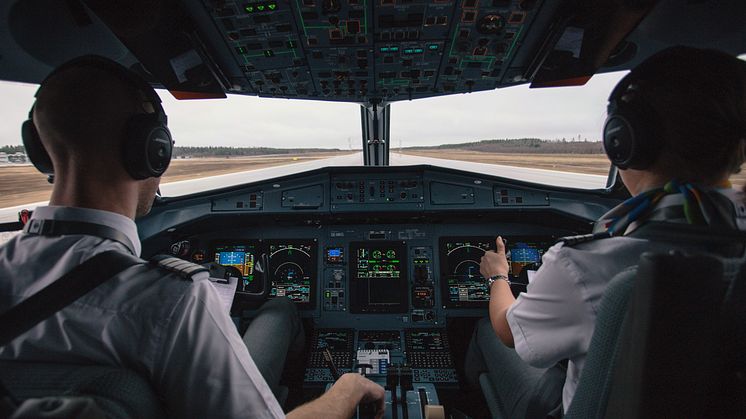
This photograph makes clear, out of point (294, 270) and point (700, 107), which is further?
point (294, 270)

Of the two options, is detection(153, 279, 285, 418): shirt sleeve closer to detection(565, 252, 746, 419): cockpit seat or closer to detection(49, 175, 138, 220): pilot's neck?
detection(49, 175, 138, 220): pilot's neck

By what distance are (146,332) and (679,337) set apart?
94 centimetres

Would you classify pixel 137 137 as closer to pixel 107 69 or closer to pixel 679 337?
pixel 107 69

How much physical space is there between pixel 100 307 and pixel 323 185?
220 centimetres

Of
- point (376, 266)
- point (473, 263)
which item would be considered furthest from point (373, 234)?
point (473, 263)

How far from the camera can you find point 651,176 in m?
0.95

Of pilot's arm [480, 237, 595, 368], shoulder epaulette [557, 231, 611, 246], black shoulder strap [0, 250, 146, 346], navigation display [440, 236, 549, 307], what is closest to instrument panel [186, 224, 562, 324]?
navigation display [440, 236, 549, 307]

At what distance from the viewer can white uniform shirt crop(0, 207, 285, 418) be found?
2.13 ft

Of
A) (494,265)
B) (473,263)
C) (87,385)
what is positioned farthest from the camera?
(473,263)

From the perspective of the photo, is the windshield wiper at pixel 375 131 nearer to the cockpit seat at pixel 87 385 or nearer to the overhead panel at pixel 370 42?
the overhead panel at pixel 370 42

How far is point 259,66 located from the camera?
228 centimetres

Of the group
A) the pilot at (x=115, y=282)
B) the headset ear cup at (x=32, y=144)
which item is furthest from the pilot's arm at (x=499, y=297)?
the headset ear cup at (x=32, y=144)

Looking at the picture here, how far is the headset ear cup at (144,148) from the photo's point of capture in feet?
2.78

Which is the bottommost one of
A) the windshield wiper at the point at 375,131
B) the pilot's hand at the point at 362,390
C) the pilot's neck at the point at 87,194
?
the pilot's hand at the point at 362,390
